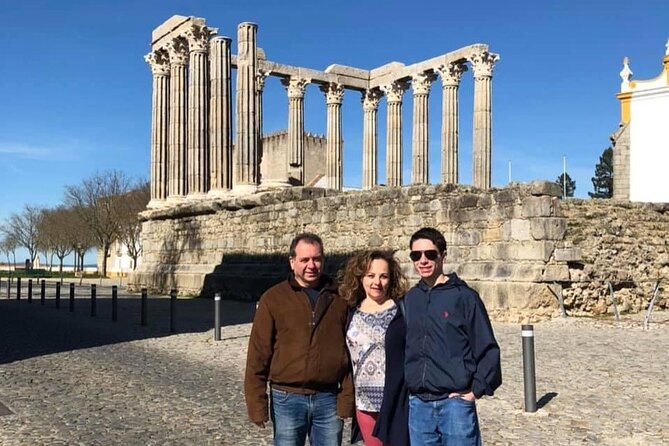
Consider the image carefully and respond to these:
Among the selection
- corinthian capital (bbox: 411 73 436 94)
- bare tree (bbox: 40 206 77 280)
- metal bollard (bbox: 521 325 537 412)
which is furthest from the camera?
bare tree (bbox: 40 206 77 280)

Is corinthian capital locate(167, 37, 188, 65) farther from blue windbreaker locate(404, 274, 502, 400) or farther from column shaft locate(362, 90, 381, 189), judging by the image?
blue windbreaker locate(404, 274, 502, 400)

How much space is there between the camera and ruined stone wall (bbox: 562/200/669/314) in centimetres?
1402

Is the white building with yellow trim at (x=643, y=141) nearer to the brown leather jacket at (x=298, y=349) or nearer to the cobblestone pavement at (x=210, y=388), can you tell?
the cobblestone pavement at (x=210, y=388)

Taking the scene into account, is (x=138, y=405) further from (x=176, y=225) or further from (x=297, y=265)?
(x=176, y=225)

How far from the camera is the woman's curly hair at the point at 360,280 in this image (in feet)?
12.0

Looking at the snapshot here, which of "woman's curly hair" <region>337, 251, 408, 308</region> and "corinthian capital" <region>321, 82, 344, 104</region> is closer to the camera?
"woman's curly hair" <region>337, 251, 408, 308</region>

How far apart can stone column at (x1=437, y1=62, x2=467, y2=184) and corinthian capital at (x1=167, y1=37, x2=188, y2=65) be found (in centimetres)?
1116

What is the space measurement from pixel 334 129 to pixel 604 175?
45885mm

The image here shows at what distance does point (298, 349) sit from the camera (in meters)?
3.55

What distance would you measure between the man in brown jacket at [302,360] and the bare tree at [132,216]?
5407cm

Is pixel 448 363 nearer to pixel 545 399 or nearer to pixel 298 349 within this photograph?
pixel 298 349

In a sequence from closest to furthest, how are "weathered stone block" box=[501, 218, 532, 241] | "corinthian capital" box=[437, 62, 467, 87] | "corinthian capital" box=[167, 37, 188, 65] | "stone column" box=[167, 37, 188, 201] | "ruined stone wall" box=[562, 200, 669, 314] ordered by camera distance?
"weathered stone block" box=[501, 218, 532, 241] < "ruined stone wall" box=[562, 200, 669, 314] < "corinthian capital" box=[167, 37, 188, 65] < "stone column" box=[167, 37, 188, 201] < "corinthian capital" box=[437, 62, 467, 87]

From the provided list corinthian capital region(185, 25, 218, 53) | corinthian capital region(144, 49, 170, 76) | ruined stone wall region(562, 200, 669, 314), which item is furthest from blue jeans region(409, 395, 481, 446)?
corinthian capital region(144, 49, 170, 76)

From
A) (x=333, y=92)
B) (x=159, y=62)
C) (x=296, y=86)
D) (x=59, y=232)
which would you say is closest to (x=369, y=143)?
(x=333, y=92)
